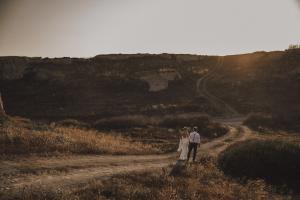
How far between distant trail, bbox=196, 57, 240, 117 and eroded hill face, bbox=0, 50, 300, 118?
0.87 metres

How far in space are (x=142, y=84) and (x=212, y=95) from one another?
16.4 m

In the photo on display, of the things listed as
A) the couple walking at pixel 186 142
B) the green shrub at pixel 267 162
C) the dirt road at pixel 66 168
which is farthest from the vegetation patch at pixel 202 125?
the couple walking at pixel 186 142

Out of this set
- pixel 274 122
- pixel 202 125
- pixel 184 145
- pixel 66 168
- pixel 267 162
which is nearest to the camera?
pixel 66 168

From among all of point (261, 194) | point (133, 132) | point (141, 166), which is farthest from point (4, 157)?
point (133, 132)

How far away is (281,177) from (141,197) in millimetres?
9275

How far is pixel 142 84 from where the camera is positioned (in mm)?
84438

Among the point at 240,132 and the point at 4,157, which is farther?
→ the point at 240,132

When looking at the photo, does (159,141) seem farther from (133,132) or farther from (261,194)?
(261,194)

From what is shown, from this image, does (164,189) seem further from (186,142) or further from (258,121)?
(258,121)

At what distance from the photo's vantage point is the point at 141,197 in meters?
13.6

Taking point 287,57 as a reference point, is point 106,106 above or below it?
below

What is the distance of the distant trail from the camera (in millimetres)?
62866

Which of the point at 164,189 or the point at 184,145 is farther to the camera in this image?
the point at 184,145

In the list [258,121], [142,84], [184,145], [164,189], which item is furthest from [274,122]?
[142,84]
